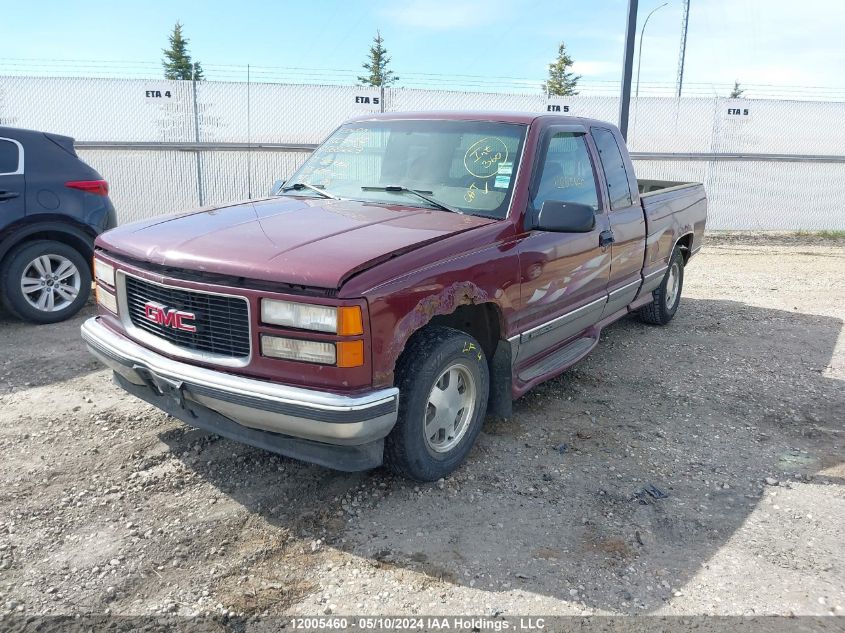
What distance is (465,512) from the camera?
344 cm

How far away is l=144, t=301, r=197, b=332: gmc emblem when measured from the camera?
128 inches

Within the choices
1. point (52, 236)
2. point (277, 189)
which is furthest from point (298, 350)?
point (52, 236)

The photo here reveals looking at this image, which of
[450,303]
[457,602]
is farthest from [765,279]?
[457,602]

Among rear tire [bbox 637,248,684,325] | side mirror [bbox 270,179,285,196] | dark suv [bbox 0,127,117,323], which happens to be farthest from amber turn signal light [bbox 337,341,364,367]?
dark suv [bbox 0,127,117,323]

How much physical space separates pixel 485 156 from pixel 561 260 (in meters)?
0.79

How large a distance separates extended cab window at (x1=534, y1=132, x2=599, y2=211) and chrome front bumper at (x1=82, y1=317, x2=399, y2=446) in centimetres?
181

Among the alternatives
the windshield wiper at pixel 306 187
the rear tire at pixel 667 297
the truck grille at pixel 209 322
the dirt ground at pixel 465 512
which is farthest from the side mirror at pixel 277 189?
the rear tire at pixel 667 297

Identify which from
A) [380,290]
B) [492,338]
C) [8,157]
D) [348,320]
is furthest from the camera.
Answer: [8,157]

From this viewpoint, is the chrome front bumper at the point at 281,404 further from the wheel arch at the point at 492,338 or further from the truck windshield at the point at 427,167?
the truck windshield at the point at 427,167

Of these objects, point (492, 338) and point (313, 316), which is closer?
point (313, 316)

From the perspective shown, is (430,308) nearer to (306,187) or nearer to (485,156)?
(485,156)

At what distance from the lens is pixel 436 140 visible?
177 inches

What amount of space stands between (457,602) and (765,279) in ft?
26.9

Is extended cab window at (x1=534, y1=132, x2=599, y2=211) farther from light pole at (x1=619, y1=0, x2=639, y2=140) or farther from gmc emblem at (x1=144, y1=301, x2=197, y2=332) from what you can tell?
light pole at (x1=619, y1=0, x2=639, y2=140)
